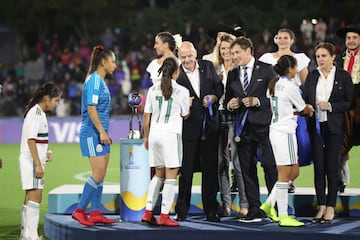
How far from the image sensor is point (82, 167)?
18469 millimetres

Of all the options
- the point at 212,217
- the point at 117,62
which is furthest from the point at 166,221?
the point at 117,62

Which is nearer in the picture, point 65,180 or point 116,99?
point 65,180

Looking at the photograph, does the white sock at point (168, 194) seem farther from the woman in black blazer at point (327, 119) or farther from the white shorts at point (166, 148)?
the woman in black blazer at point (327, 119)

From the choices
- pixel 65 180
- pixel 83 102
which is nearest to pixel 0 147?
pixel 65 180

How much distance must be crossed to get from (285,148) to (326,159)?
66 cm

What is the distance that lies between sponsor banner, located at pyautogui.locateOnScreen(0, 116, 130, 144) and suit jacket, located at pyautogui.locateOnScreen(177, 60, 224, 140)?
12886 millimetres

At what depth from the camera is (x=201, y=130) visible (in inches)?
435

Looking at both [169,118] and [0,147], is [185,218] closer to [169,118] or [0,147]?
[169,118]

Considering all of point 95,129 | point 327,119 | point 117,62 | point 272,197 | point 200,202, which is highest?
point 117,62

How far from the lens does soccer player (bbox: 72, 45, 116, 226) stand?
10.6 metres

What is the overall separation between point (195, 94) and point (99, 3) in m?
25.4

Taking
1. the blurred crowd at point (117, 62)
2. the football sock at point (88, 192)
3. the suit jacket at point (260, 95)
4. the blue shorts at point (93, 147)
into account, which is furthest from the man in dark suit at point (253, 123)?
the blurred crowd at point (117, 62)

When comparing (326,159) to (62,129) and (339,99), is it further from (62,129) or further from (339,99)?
(62,129)

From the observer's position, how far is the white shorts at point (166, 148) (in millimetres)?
10398
